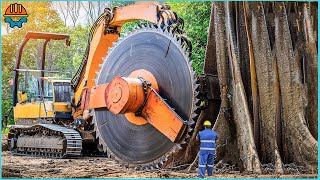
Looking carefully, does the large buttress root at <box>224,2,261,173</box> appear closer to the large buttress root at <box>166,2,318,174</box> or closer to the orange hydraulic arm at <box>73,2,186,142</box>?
the large buttress root at <box>166,2,318,174</box>

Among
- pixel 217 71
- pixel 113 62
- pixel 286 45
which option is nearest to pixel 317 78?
pixel 286 45

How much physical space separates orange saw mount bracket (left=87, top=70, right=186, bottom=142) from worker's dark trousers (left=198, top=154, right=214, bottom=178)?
796mm

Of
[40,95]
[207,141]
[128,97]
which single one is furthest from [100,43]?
[207,141]

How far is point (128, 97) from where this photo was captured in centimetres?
988

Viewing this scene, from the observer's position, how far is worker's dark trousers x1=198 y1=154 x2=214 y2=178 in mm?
8977

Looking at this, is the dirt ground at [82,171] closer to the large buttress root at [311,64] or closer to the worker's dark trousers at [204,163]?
the worker's dark trousers at [204,163]

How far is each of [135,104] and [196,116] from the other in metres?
1.15

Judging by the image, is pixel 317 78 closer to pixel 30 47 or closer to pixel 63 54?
pixel 30 47

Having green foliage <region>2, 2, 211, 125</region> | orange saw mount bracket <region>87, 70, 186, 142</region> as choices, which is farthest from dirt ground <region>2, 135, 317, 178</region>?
green foliage <region>2, 2, 211, 125</region>

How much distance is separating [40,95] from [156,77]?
5242mm

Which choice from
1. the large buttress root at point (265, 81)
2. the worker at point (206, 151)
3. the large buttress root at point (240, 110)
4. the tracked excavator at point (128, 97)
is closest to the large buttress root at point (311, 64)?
the large buttress root at point (265, 81)

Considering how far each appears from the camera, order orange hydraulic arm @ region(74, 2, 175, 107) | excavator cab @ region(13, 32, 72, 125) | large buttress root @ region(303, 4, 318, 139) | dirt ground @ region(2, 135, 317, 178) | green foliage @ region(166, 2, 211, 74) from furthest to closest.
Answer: green foliage @ region(166, 2, 211, 74) → excavator cab @ region(13, 32, 72, 125) → orange hydraulic arm @ region(74, 2, 175, 107) → large buttress root @ region(303, 4, 318, 139) → dirt ground @ region(2, 135, 317, 178)

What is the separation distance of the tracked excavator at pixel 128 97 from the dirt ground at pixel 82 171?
1.13ft

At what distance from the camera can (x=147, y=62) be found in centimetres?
1061
